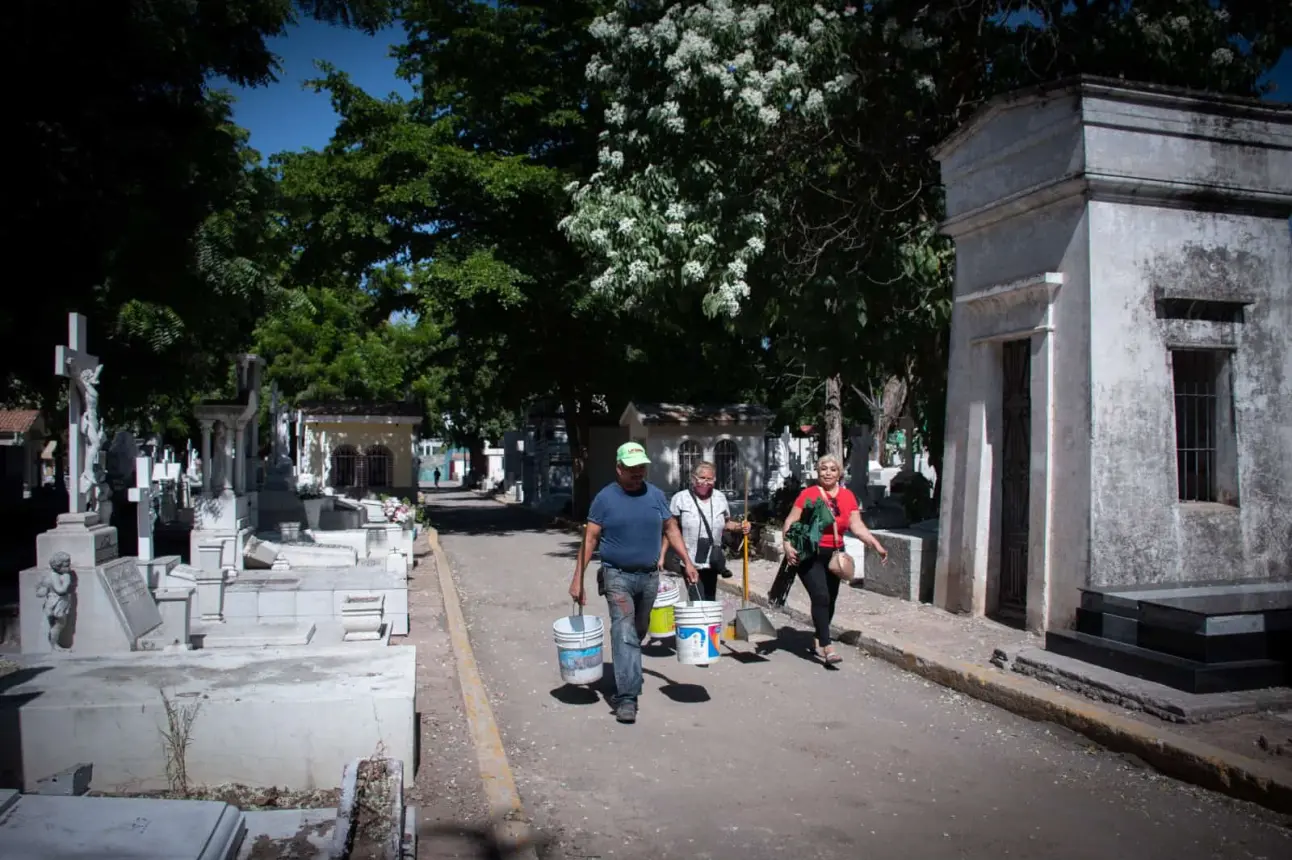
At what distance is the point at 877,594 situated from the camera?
38.0 ft

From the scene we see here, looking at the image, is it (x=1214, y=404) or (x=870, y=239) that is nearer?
(x=1214, y=404)

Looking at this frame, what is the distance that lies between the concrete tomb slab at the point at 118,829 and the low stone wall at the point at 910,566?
8.41 m

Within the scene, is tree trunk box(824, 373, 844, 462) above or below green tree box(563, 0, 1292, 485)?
below

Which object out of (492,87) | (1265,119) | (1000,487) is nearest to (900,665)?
(1000,487)

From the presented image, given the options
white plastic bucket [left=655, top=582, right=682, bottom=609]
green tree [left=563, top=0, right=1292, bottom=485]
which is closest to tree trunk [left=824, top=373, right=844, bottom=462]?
green tree [left=563, top=0, right=1292, bottom=485]

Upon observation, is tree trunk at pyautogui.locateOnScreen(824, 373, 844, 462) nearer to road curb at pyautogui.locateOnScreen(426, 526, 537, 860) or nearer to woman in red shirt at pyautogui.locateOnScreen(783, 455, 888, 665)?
woman in red shirt at pyautogui.locateOnScreen(783, 455, 888, 665)

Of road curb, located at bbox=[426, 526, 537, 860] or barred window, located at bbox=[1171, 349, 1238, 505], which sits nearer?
road curb, located at bbox=[426, 526, 537, 860]

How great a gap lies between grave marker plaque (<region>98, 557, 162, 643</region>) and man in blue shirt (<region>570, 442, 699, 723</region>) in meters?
4.14

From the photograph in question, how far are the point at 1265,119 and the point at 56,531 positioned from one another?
1096 cm

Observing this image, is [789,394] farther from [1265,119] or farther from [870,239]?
[1265,119]

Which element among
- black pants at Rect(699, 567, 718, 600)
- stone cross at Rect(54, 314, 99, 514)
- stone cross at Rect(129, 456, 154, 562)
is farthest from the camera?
stone cross at Rect(129, 456, 154, 562)

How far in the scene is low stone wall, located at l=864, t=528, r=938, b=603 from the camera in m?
11.0

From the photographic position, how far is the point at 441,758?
5863 millimetres

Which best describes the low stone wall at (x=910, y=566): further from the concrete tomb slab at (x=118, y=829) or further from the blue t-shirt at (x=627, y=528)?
the concrete tomb slab at (x=118, y=829)
